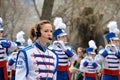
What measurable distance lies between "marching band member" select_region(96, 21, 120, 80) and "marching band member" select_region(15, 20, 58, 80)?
6156 millimetres

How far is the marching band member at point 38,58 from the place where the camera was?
565cm

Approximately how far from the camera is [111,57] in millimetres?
12000

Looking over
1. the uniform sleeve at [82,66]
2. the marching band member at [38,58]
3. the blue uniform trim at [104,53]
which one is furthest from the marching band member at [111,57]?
the marching band member at [38,58]

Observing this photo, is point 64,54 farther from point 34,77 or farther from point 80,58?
point 34,77

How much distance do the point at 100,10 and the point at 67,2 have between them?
1795mm

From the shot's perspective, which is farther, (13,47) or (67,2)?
(67,2)

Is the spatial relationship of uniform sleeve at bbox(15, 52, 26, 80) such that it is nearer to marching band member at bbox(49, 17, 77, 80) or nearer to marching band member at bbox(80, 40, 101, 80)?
marching band member at bbox(49, 17, 77, 80)

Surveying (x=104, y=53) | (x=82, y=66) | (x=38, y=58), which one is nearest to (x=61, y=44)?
(x=104, y=53)

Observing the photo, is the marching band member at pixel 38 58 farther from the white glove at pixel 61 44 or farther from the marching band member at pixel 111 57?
the marching band member at pixel 111 57

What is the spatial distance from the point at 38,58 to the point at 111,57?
21.0 feet

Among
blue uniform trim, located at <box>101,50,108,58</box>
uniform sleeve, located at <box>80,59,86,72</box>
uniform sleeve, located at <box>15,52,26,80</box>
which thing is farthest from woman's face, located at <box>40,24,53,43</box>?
uniform sleeve, located at <box>80,59,86,72</box>

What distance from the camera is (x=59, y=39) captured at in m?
12.1

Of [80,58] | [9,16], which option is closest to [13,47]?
[80,58]

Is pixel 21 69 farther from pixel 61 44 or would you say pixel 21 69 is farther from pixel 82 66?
pixel 82 66
